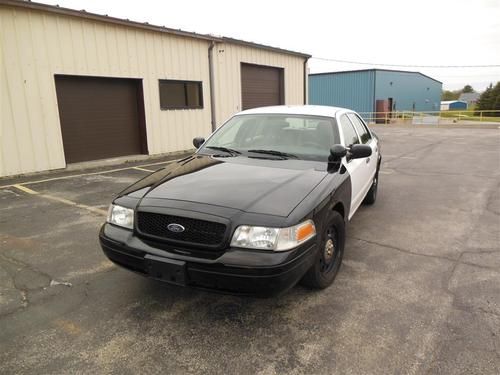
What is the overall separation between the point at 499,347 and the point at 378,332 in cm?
77

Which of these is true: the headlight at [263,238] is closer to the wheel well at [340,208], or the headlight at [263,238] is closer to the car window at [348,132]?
the wheel well at [340,208]

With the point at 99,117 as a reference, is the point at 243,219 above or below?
below

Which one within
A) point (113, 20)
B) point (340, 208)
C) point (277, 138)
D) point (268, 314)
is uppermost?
point (113, 20)

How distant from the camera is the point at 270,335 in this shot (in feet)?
8.87

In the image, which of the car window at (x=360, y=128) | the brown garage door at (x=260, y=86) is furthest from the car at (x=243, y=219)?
the brown garage door at (x=260, y=86)

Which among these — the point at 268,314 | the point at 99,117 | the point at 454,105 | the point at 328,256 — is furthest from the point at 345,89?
the point at 454,105

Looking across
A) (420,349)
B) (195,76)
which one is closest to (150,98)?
(195,76)

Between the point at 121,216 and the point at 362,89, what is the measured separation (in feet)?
118

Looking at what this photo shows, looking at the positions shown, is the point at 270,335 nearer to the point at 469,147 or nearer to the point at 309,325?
the point at 309,325

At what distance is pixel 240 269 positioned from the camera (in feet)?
8.13

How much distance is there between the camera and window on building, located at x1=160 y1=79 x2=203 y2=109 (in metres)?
12.0

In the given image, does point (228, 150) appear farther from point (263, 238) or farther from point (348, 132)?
point (263, 238)

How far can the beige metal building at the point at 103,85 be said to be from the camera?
27.9 ft

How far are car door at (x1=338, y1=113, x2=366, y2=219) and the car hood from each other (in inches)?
26.8
